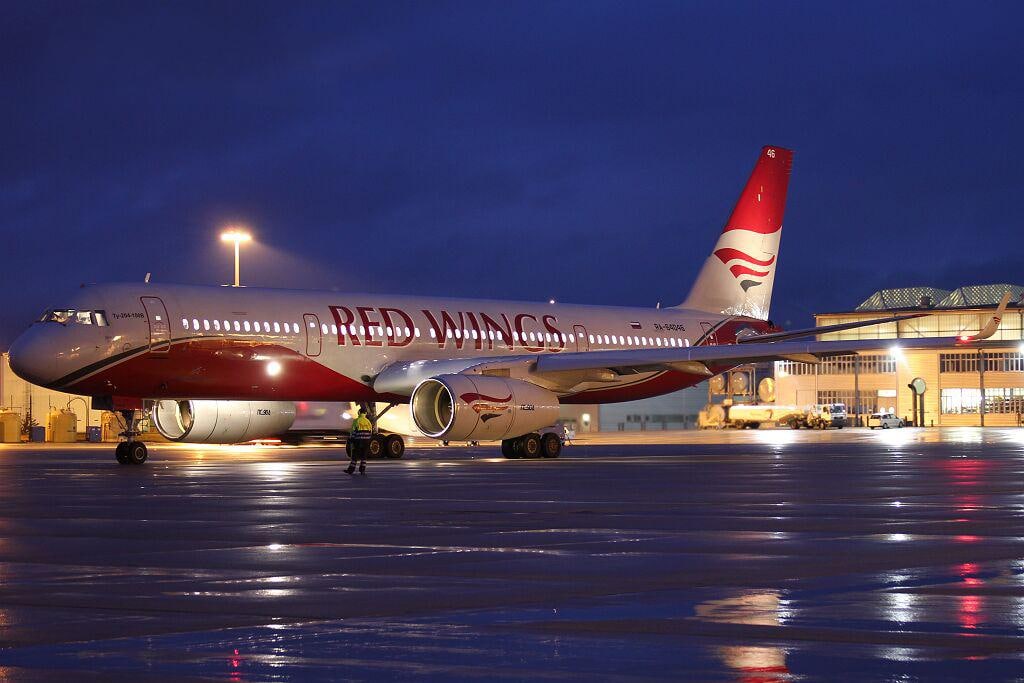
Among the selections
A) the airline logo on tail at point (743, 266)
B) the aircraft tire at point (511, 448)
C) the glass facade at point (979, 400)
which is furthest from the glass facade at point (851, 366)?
the aircraft tire at point (511, 448)

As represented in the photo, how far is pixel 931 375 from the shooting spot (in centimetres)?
11788

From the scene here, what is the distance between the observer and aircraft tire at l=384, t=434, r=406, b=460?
37156 millimetres

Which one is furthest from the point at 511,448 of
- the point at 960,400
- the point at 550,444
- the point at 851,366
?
the point at 851,366

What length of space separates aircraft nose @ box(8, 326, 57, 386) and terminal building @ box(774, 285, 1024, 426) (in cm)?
8206

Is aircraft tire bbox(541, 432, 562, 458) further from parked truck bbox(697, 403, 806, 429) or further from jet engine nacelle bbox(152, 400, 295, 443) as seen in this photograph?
parked truck bbox(697, 403, 806, 429)

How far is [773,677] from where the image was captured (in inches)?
251

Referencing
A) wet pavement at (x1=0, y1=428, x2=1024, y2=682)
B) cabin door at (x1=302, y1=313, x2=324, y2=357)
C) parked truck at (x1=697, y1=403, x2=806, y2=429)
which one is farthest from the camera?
parked truck at (x1=697, y1=403, x2=806, y2=429)

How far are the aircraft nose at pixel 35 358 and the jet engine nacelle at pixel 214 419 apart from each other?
4667mm

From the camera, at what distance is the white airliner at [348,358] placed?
33.4m

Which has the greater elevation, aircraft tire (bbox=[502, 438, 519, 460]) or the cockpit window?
the cockpit window

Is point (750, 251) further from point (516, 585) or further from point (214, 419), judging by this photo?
Result: point (516, 585)

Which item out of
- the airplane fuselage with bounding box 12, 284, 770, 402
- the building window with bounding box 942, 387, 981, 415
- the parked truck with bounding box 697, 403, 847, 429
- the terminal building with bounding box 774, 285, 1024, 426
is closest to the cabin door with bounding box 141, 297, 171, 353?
the airplane fuselage with bounding box 12, 284, 770, 402

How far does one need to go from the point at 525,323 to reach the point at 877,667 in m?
34.7

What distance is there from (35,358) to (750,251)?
78.9ft
